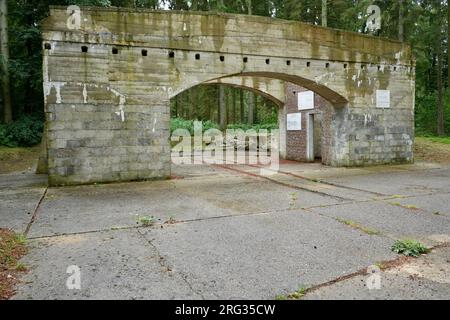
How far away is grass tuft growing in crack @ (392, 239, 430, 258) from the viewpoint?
3.80m

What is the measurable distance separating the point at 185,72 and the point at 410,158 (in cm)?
874

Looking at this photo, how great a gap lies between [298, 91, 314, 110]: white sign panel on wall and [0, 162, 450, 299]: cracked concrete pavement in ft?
20.1

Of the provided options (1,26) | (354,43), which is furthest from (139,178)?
(1,26)

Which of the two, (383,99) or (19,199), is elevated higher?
(383,99)

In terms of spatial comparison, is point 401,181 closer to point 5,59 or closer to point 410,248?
point 410,248

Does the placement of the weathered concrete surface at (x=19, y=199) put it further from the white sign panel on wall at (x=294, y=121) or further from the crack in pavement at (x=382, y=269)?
the white sign panel on wall at (x=294, y=121)

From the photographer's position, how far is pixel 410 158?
12.8 m

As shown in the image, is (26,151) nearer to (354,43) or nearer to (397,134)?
(354,43)

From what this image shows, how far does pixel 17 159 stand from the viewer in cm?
1441

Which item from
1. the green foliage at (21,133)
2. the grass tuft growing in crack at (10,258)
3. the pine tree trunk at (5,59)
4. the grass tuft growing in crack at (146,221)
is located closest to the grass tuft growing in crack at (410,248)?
the grass tuft growing in crack at (146,221)

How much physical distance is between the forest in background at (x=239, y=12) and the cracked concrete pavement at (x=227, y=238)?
9286mm

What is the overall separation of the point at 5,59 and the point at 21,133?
321 centimetres

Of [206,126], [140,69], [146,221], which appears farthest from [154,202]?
[206,126]

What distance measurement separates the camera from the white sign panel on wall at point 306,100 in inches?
550
